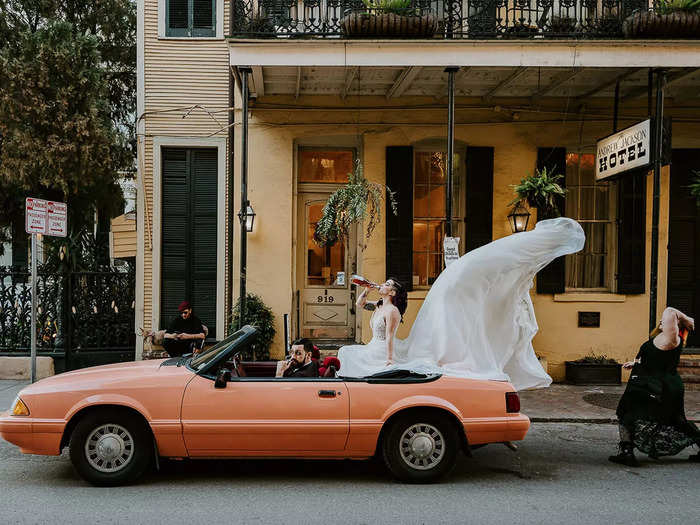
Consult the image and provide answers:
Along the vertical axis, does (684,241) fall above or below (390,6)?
below

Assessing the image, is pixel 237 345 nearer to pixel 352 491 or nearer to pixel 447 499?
pixel 352 491

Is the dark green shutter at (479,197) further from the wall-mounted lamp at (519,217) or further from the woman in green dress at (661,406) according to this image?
the woman in green dress at (661,406)

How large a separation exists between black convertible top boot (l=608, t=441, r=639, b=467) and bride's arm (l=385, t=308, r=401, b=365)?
250cm

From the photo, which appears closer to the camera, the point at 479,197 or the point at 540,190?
the point at 540,190

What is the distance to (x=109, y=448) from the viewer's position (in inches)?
203


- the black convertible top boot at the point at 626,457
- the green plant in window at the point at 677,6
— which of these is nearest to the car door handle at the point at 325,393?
the black convertible top boot at the point at 626,457

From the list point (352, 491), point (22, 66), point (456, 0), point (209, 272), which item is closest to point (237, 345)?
point (352, 491)

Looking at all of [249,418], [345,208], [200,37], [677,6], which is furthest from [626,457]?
[200,37]

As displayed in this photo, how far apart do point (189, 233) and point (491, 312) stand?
248 inches

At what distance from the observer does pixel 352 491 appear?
17.0 feet

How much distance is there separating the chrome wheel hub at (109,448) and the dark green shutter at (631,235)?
8630 mm

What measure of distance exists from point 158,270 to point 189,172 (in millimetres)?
1833

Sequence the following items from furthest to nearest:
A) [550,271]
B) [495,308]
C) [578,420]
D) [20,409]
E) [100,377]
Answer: [550,271] → [578,420] → [495,308] → [100,377] → [20,409]

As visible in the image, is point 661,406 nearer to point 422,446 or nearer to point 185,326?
point 422,446
